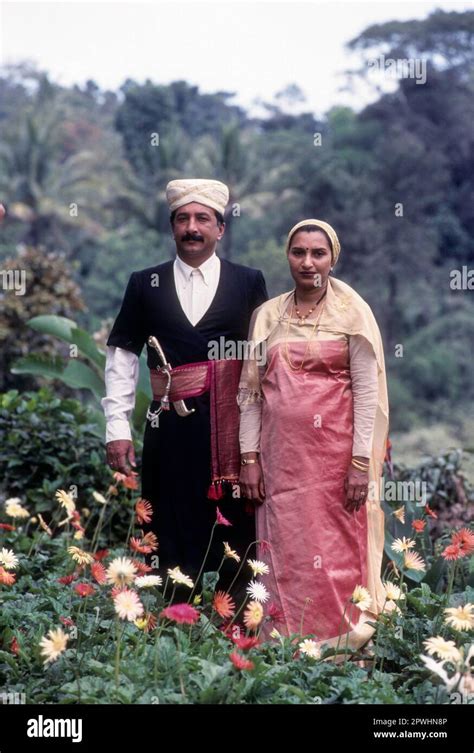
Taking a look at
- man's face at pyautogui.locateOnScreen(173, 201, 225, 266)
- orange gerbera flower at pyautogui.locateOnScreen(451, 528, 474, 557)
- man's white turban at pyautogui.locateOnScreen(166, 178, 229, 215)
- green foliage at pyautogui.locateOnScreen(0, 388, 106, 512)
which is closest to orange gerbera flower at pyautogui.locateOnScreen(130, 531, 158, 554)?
orange gerbera flower at pyautogui.locateOnScreen(451, 528, 474, 557)

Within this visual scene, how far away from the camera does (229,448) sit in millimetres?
4117

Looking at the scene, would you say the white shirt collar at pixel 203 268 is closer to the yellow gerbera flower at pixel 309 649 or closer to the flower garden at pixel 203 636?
the flower garden at pixel 203 636

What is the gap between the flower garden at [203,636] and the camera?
2971 millimetres

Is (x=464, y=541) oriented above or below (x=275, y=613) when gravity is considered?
above

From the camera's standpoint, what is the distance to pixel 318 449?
12.8 feet

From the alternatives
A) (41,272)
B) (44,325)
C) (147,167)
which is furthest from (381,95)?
(44,325)

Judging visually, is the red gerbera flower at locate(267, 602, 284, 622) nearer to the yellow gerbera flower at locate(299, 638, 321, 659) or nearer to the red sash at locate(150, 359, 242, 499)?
the yellow gerbera flower at locate(299, 638, 321, 659)

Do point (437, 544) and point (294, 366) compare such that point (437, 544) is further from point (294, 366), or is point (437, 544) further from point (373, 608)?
point (294, 366)

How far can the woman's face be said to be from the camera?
3.85 metres

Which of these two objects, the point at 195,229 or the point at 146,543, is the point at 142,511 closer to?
the point at 146,543

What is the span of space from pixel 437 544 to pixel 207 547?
1275mm

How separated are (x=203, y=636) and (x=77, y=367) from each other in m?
2.87

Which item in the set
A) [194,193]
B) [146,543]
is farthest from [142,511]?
[194,193]

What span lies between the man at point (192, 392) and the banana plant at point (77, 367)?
1.77 metres
